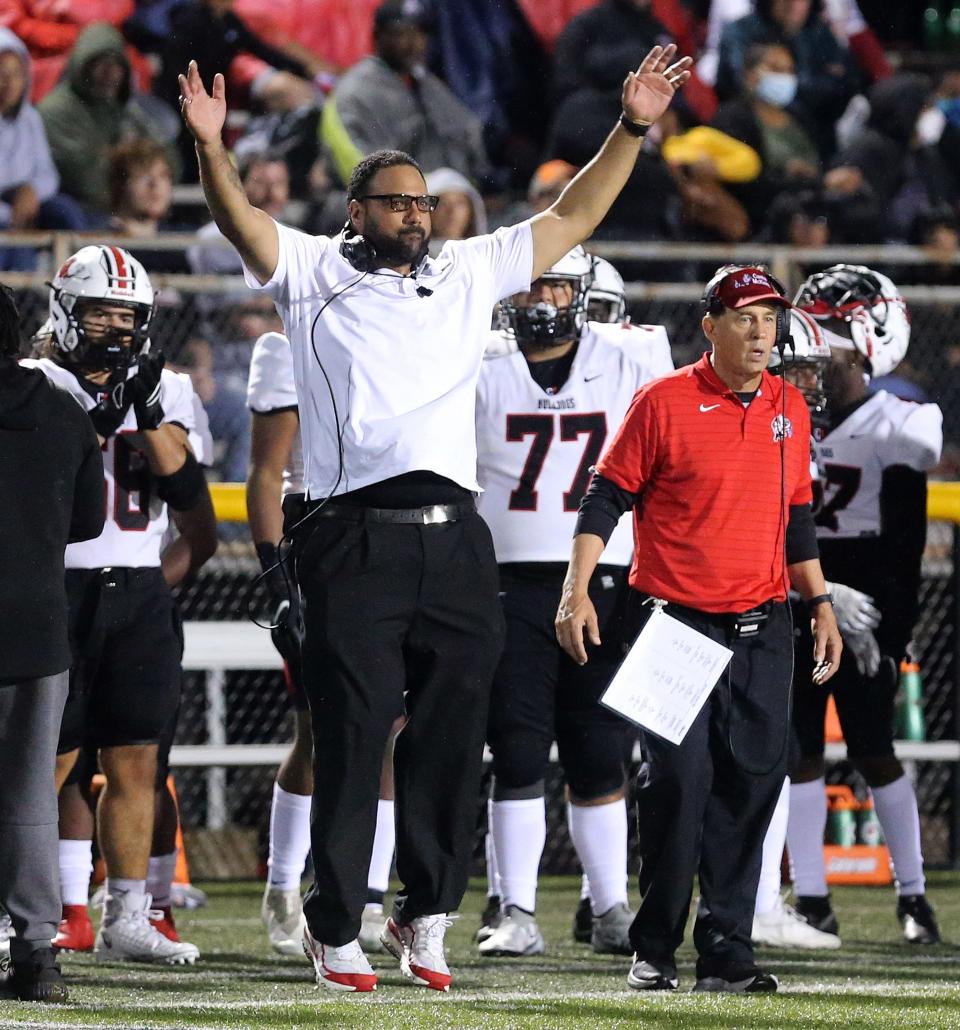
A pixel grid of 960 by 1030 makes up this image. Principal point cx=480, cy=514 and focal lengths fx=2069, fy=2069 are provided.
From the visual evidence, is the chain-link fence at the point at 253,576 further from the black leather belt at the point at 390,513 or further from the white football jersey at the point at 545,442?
the black leather belt at the point at 390,513

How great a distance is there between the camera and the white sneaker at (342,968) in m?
5.00

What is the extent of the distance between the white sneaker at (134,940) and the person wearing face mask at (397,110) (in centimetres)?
561

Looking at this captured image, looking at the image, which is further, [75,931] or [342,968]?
[75,931]

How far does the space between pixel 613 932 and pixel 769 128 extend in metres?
6.92

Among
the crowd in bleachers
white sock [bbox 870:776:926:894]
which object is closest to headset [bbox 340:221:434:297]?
white sock [bbox 870:776:926:894]

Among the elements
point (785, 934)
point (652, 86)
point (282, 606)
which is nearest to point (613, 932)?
point (785, 934)

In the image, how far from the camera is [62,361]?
241 inches

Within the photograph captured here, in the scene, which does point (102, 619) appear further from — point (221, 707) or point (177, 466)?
point (221, 707)

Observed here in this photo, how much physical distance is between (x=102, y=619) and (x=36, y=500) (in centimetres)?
107

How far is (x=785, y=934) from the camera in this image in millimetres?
6609

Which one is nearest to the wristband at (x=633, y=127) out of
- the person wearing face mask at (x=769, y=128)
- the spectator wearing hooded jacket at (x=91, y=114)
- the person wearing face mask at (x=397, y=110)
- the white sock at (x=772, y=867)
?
the white sock at (x=772, y=867)

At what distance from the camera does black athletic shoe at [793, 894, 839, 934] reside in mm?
6844

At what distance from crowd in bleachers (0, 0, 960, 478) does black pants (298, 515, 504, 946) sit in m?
4.77

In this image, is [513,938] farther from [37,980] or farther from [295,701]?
[37,980]
